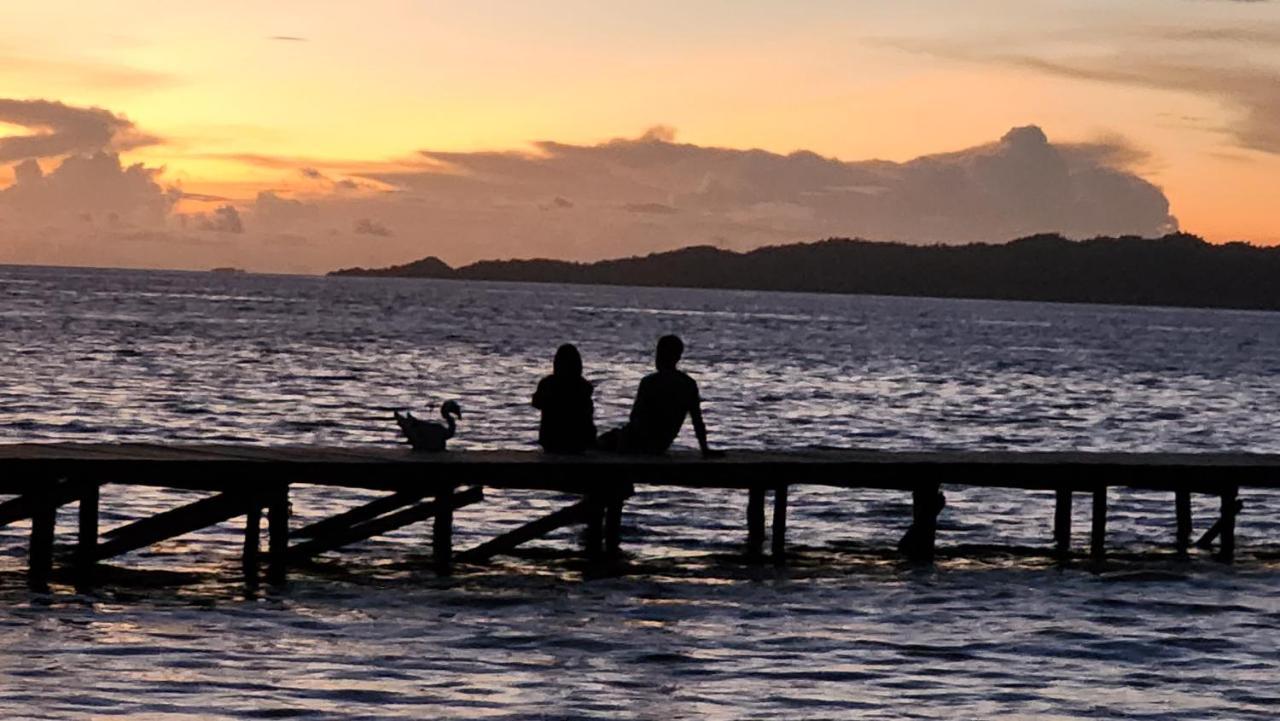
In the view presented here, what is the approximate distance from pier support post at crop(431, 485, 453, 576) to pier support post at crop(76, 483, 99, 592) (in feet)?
11.6

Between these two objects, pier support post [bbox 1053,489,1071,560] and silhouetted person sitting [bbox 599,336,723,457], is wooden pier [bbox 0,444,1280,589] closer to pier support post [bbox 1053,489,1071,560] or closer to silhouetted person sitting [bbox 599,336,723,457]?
pier support post [bbox 1053,489,1071,560]

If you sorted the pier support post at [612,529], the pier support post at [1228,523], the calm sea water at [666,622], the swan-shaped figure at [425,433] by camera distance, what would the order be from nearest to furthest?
the calm sea water at [666,622]
the swan-shaped figure at [425,433]
the pier support post at [612,529]
the pier support post at [1228,523]

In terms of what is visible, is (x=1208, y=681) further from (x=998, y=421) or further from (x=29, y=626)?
(x=998, y=421)

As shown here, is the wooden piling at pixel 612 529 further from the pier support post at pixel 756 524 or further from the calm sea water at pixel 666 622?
the pier support post at pixel 756 524

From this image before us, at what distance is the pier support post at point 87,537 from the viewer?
61.7 feet

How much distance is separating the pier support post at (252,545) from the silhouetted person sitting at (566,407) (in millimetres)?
3170

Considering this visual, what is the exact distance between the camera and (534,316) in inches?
6880

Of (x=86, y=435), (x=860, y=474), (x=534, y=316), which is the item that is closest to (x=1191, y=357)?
(x=534, y=316)

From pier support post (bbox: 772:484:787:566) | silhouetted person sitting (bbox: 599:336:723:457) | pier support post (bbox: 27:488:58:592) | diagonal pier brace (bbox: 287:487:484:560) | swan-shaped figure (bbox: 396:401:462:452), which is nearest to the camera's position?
pier support post (bbox: 27:488:58:592)

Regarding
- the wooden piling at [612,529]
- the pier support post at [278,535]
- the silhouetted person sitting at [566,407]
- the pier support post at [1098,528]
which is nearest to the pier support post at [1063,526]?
the pier support post at [1098,528]

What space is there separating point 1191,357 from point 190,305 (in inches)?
3879

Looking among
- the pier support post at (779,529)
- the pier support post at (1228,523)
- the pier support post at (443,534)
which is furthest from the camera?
the pier support post at (1228,523)

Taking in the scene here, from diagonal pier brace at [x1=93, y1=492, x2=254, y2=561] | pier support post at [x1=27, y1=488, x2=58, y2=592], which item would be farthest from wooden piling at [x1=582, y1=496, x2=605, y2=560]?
pier support post at [x1=27, y1=488, x2=58, y2=592]

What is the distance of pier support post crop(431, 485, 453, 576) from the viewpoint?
20172mm
